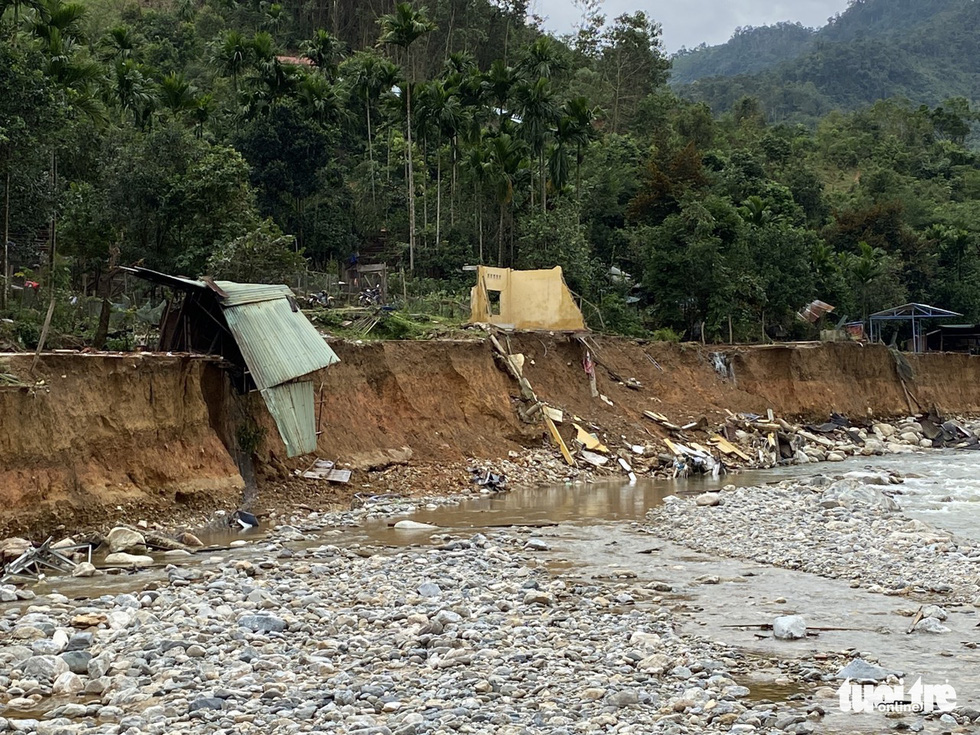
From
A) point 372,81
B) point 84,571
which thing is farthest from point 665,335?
point 84,571

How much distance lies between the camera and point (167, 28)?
61281 millimetres

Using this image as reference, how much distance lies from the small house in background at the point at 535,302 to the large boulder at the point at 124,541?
18.0 m

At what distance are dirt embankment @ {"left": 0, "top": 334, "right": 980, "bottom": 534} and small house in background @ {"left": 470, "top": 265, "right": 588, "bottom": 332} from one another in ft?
4.08

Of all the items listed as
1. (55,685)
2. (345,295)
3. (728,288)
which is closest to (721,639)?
(55,685)

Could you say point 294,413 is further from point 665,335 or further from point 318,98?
point 318,98

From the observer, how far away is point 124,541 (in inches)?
543

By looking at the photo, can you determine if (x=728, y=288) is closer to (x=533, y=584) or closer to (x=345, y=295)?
(x=345, y=295)

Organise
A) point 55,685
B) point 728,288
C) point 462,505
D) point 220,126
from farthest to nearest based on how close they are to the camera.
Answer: point 220,126, point 728,288, point 462,505, point 55,685

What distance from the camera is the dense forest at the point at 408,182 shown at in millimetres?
29969

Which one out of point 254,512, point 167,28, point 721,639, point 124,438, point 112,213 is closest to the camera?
point 721,639

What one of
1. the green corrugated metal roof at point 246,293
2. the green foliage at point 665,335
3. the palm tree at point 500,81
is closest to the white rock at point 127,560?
the green corrugated metal roof at point 246,293

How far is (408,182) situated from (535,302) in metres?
16.0

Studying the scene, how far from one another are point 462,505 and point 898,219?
4456cm

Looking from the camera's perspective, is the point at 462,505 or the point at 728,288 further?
the point at 728,288
